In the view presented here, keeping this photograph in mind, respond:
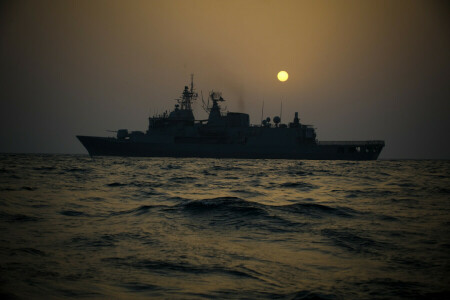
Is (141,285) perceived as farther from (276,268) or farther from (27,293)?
(276,268)

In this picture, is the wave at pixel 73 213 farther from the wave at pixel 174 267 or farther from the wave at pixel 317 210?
the wave at pixel 317 210

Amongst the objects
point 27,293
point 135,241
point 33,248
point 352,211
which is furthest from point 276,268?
point 352,211

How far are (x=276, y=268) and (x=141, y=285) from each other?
1448 mm

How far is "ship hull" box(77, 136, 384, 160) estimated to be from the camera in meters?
53.6

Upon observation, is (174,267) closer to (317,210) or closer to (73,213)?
(73,213)

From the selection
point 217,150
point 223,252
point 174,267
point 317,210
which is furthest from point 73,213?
point 217,150

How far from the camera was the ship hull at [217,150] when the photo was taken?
53.6 m

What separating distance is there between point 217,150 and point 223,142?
81.5 inches

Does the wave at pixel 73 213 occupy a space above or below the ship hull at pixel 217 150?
below

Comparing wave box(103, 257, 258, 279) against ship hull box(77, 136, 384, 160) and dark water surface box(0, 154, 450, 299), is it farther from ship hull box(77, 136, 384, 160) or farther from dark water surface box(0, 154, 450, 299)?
ship hull box(77, 136, 384, 160)

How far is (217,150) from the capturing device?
5425cm

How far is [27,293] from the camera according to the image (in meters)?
2.74

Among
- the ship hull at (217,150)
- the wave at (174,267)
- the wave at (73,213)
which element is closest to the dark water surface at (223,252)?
the wave at (174,267)

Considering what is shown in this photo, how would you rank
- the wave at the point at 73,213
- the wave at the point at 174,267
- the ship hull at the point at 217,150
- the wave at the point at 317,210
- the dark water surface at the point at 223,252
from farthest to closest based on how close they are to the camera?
the ship hull at the point at 217,150, the wave at the point at 317,210, the wave at the point at 73,213, the wave at the point at 174,267, the dark water surface at the point at 223,252
